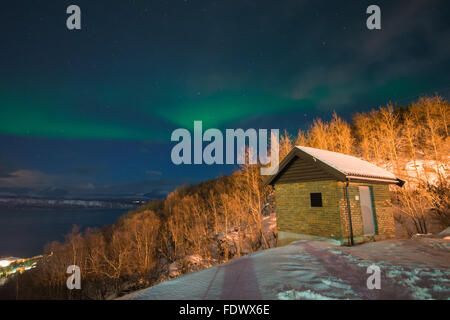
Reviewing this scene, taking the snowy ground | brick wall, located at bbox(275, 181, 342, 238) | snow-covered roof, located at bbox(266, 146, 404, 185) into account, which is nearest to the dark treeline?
brick wall, located at bbox(275, 181, 342, 238)

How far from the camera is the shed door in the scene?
1011 centimetres

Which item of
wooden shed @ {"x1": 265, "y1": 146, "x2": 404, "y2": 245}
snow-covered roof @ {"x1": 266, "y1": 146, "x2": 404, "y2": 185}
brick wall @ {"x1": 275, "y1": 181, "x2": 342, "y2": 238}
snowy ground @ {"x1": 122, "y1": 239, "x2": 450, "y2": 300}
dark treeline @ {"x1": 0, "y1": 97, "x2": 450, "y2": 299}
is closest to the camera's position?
snowy ground @ {"x1": 122, "y1": 239, "x2": 450, "y2": 300}

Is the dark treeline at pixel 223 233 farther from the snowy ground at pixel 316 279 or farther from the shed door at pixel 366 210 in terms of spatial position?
the snowy ground at pixel 316 279

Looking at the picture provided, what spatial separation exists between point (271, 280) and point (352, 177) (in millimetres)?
6972

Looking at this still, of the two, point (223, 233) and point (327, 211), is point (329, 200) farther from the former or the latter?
point (223, 233)

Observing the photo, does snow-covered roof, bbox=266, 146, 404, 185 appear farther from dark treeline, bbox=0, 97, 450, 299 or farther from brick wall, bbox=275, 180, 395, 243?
dark treeline, bbox=0, 97, 450, 299

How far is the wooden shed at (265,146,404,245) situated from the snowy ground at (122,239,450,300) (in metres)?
2.86

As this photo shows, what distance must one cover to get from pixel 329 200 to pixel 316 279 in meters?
6.11

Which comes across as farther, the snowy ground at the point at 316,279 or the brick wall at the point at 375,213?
the brick wall at the point at 375,213

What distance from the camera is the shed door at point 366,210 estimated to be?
33.2 ft

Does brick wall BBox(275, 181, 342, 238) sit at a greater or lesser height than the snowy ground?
greater

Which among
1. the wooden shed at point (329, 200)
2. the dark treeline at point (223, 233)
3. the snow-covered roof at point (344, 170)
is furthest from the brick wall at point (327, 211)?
the dark treeline at point (223, 233)

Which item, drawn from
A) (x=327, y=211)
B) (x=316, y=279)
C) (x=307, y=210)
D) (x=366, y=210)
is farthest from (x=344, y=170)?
(x=316, y=279)
